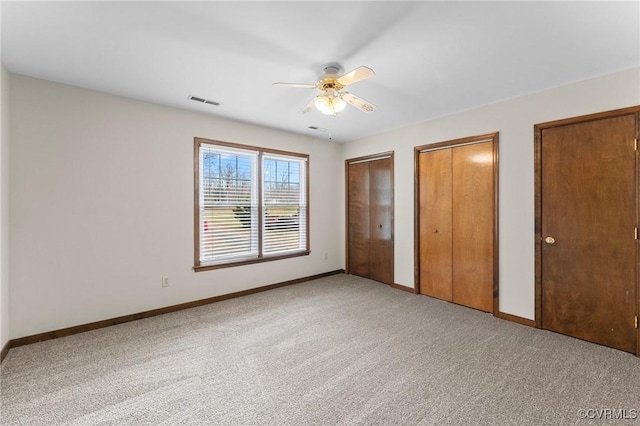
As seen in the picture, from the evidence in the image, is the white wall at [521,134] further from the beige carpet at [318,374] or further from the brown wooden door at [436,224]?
the beige carpet at [318,374]

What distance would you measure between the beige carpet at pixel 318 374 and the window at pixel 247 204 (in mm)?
1084

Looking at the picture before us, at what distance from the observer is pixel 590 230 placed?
9.01 ft

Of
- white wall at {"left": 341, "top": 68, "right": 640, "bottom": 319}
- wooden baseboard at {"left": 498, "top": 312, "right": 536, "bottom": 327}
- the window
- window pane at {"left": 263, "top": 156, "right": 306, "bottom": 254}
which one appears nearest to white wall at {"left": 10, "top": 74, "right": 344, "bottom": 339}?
the window

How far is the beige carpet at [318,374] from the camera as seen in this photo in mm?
1805

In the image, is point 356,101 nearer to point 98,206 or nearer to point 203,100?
point 203,100

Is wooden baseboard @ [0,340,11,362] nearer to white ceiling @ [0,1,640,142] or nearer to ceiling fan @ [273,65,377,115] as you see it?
white ceiling @ [0,1,640,142]

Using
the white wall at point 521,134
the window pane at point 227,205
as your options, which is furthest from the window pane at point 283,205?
the white wall at point 521,134

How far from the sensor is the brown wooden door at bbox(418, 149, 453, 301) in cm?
392

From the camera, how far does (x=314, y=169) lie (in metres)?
5.10

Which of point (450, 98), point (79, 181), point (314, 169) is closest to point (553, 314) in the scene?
point (450, 98)

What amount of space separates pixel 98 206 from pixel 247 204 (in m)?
1.78

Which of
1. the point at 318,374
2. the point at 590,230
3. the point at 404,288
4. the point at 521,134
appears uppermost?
the point at 521,134

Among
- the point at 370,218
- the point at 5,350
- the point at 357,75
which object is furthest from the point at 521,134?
the point at 5,350

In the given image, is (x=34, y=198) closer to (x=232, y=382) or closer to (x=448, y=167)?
(x=232, y=382)
